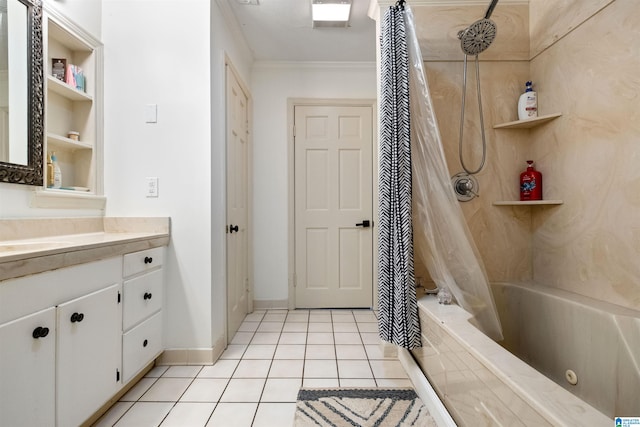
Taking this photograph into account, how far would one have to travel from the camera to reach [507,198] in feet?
6.33

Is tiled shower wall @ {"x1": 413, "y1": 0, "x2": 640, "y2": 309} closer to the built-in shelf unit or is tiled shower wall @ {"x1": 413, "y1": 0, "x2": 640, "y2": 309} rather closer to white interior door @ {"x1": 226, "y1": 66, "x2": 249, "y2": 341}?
white interior door @ {"x1": 226, "y1": 66, "x2": 249, "y2": 341}

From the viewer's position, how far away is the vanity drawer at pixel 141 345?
4.86 feet

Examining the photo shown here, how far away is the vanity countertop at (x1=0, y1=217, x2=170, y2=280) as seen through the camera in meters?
0.98

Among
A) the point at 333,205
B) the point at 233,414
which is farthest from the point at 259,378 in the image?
the point at 333,205

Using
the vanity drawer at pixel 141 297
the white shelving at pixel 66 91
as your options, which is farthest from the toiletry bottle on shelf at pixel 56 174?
the vanity drawer at pixel 141 297

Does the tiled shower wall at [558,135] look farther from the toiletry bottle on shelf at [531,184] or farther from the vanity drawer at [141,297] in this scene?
the vanity drawer at [141,297]

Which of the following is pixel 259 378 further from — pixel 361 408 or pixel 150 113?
pixel 150 113

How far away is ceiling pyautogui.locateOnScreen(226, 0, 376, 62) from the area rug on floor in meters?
2.55

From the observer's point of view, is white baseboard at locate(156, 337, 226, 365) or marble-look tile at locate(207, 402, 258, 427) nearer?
marble-look tile at locate(207, 402, 258, 427)

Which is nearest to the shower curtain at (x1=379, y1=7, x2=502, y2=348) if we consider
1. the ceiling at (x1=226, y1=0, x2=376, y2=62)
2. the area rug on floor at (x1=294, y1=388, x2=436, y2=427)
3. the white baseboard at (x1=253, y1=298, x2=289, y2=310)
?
the area rug on floor at (x1=294, y1=388, x2=436, y2=427)

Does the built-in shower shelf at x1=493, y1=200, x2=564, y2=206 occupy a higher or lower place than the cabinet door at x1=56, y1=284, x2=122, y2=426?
higher

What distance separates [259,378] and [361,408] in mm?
629

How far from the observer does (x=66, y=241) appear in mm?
1436

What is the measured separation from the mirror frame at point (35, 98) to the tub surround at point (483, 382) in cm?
206
